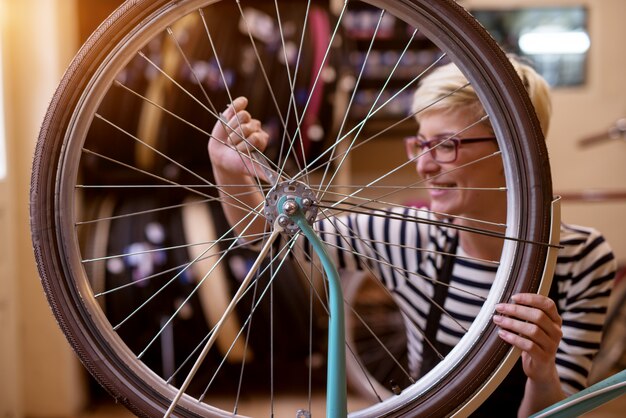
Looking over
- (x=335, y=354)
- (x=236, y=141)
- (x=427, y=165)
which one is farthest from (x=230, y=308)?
(x=427, y=165)

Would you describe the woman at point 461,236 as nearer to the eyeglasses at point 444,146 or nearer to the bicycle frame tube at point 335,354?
the eyeglasses at point 444,146

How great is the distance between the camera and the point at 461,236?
94cm

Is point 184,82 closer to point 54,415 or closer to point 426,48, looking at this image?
point 426,48

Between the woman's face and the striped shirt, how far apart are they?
40mm

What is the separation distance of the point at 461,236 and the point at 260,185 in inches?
16.0

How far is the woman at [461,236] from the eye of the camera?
0.75 meters

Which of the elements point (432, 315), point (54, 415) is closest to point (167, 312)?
point (54, 415)

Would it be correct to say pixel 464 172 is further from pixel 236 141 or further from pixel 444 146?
pixel 236 141

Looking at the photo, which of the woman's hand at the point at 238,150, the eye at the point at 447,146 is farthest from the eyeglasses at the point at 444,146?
the woman's hand at the point at 238,150

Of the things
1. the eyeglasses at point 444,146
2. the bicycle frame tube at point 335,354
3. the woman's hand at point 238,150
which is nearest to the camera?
the bicycle frame tube at point 335,354

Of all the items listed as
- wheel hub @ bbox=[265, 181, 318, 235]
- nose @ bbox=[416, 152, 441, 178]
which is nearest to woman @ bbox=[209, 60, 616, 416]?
nose @ bbox=[416, 152, 441, 178]

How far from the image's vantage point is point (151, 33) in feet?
2.00

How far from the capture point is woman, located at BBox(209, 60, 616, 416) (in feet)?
2.45

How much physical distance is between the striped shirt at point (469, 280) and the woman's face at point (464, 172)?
0.13ft
